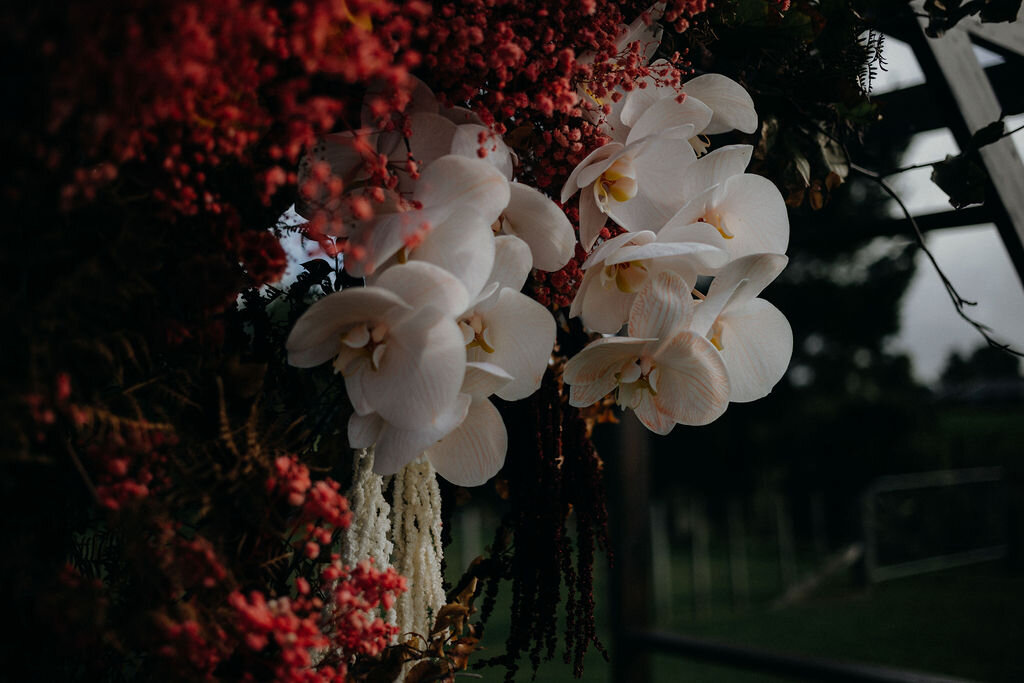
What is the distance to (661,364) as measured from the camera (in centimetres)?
55

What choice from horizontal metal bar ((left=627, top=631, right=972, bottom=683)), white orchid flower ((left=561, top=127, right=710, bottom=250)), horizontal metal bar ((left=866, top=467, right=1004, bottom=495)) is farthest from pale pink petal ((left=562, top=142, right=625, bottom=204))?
horizontal metal bar ((left=866, top=467, right=1004, bottom=495))

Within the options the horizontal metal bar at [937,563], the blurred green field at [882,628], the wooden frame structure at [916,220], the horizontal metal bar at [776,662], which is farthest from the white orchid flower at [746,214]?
the horizontal metal bar at [937,563]

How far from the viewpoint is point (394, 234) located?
1.46ft

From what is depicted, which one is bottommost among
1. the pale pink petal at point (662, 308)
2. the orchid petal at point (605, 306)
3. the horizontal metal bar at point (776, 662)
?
the horizontal metal bar at point (776, 662)

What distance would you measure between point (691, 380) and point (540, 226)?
16cm

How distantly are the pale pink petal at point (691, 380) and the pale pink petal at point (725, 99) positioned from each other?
0.74 ft

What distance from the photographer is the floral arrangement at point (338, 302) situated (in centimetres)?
36

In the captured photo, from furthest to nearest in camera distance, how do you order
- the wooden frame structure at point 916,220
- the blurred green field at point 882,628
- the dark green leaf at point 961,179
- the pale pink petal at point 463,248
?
the blurred green field at point 882,628 < the wooden frame structure at point 916,220 < the dark green leaf at point 961,179 < the pale pink petal at point 463,248

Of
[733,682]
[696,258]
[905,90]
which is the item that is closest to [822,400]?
[733,682]

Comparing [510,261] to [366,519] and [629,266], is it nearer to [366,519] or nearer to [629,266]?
[629,266]

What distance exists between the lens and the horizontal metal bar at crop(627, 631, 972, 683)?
189 cm

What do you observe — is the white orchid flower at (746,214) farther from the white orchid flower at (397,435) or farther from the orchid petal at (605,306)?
the white orchid flower at (397,435)

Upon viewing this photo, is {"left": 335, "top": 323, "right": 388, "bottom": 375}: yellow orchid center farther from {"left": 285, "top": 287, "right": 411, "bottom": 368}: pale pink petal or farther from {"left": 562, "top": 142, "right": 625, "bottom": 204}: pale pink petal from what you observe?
{"left": 562, "top": 142, "right": 625, "bottom": 204}: pale pink petal

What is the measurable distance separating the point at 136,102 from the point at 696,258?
369mm
